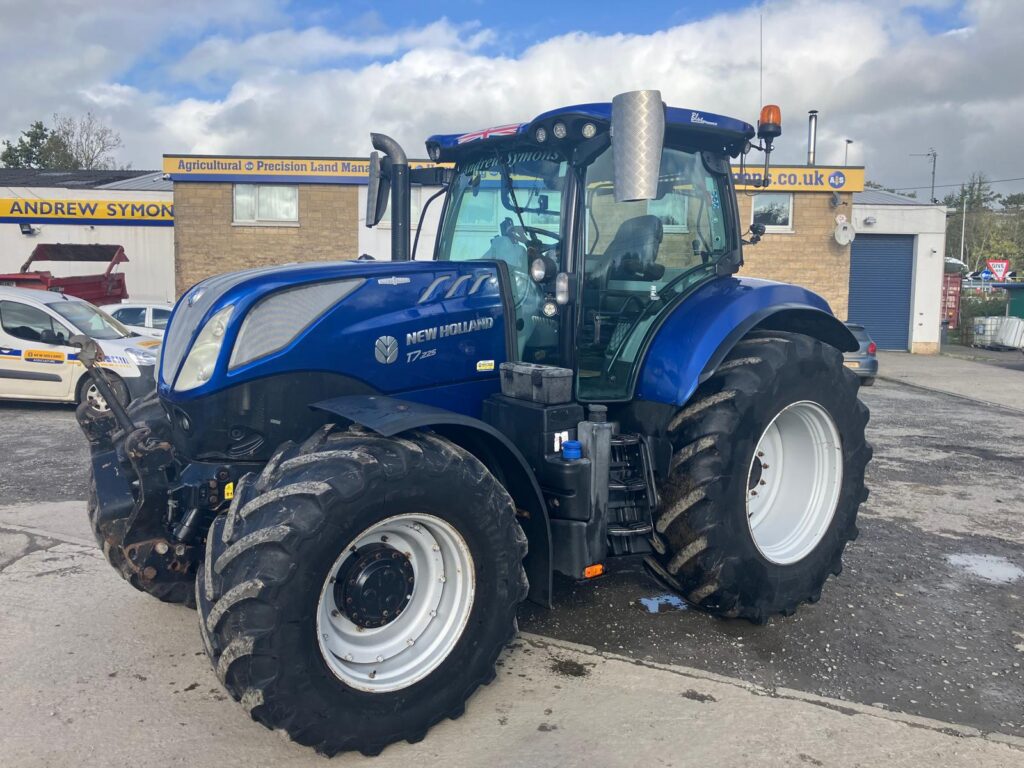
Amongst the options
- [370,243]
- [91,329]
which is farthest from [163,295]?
[91,329]

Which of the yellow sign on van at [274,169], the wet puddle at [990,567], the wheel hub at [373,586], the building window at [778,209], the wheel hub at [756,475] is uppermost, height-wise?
the yellow sign on van at [274,169]

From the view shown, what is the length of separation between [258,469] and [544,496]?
1238 mm

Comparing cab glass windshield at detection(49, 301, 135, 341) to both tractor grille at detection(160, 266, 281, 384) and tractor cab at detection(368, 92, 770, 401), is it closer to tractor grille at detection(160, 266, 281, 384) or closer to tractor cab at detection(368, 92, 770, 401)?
tractor grille at detection(160, 266, 281, 384)

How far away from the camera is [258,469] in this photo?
144 inches

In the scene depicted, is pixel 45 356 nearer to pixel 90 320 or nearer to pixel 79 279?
pixel 90 320

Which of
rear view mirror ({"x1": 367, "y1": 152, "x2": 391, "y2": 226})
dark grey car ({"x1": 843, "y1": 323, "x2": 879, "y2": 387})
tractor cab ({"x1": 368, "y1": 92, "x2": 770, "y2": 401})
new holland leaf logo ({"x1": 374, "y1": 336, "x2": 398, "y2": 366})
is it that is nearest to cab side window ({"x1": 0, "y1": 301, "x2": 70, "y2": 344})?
rear view mirror ({"x1": 367, "y1": 152, "x2": 391, "y2": 226})

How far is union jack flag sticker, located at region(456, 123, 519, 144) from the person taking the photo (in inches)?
173

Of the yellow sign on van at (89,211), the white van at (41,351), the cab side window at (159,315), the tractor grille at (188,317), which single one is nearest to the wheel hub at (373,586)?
the tractor grille at (188,317)

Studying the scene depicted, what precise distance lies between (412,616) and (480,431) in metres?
0.78

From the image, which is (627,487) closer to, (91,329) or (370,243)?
(91,329)

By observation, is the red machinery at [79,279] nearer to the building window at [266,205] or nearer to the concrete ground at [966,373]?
the building window at [266,205]

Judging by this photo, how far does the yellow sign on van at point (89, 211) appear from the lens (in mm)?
22828

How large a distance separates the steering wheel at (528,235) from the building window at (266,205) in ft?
60.6

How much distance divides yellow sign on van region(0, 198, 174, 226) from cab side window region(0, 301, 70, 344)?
41.0 ft
